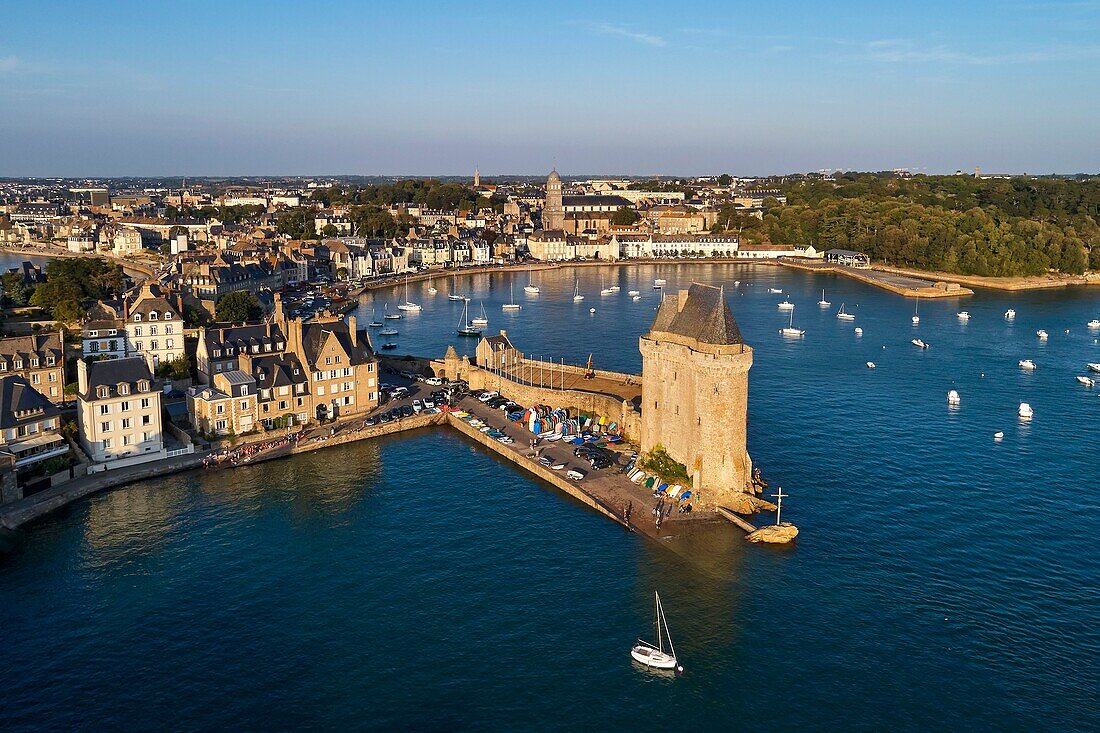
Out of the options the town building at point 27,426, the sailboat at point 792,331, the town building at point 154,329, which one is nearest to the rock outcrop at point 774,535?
the town building at point 27,426

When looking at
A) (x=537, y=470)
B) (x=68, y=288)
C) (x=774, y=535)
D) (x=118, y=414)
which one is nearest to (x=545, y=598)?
(x=774, y=535)

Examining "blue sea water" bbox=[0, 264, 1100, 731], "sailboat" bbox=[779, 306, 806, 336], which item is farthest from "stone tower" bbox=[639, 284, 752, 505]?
"sailboat" bbox=[779, 306, 806, 336]

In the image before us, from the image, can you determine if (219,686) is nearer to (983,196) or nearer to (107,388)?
(107,388)

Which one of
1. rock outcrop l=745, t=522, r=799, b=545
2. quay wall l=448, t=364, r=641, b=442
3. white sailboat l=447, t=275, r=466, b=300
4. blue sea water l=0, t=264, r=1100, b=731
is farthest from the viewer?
white sailboat l=447, t=275, r=466, b=300

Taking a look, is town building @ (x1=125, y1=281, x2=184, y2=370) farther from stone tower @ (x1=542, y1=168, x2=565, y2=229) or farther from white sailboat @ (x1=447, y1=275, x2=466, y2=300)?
stone tower @ (x1=542, y1=168, x2=565, y2=229)

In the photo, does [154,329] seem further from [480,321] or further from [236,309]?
[480,321]

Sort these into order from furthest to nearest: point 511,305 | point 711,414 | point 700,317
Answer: point 511,305
point 700,317
point 711,414

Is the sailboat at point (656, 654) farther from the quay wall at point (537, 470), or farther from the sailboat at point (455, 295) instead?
the sailboat at point (455, 295)
